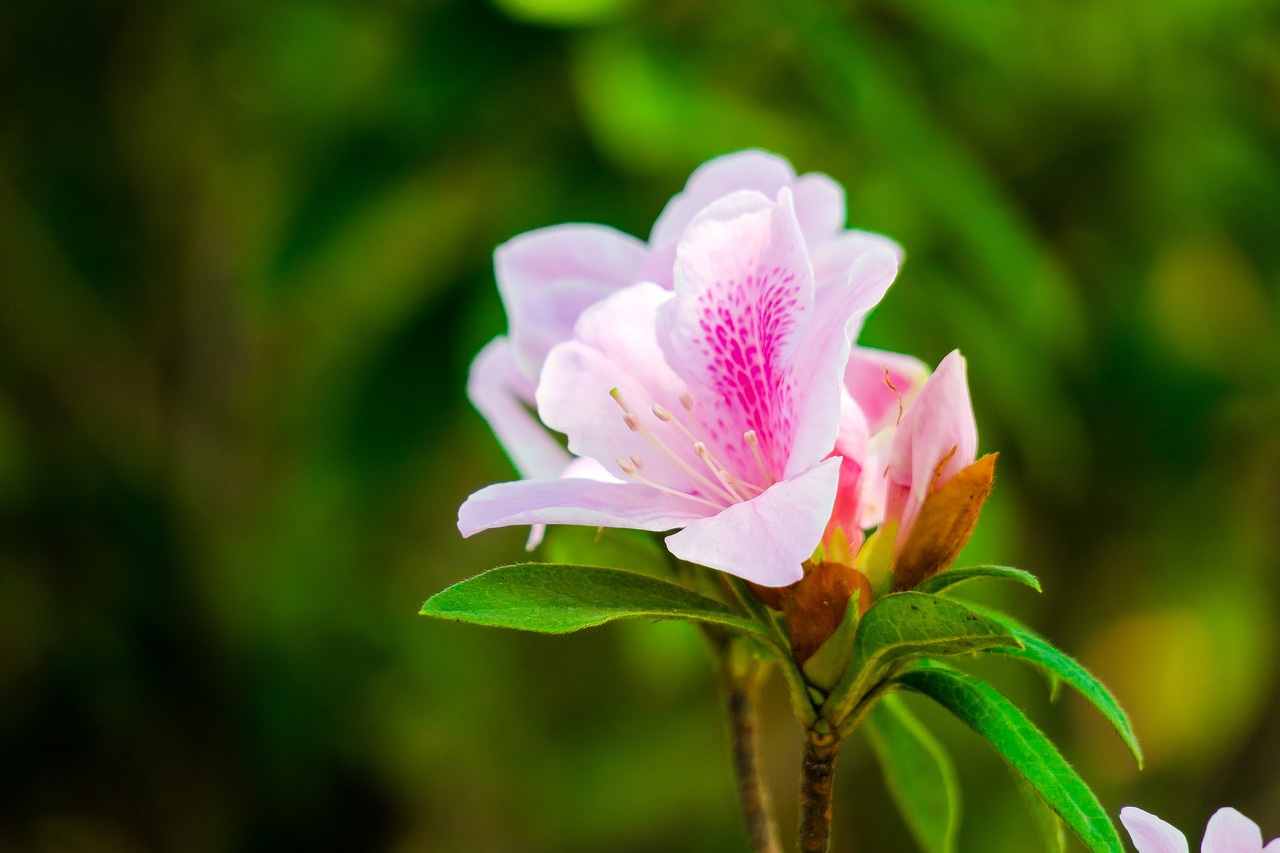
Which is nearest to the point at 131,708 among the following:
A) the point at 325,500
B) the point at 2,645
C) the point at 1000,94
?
the point at 2,645

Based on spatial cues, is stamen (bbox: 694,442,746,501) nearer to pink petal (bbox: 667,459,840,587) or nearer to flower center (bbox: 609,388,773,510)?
flower center (bbox: 609,388,773,510)

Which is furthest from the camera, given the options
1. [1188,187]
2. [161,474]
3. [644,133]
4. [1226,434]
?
[161,474]

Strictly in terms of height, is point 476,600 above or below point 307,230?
below

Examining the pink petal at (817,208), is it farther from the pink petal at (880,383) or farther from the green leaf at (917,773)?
the green leaf at (917,773)

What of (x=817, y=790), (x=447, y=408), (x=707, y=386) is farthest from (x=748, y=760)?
(x=447, y=408)

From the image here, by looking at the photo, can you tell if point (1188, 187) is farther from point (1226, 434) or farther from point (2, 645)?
point (2, 645)

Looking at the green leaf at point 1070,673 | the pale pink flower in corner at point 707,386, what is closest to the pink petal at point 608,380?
the pale pink flower in corner at point 707,386
